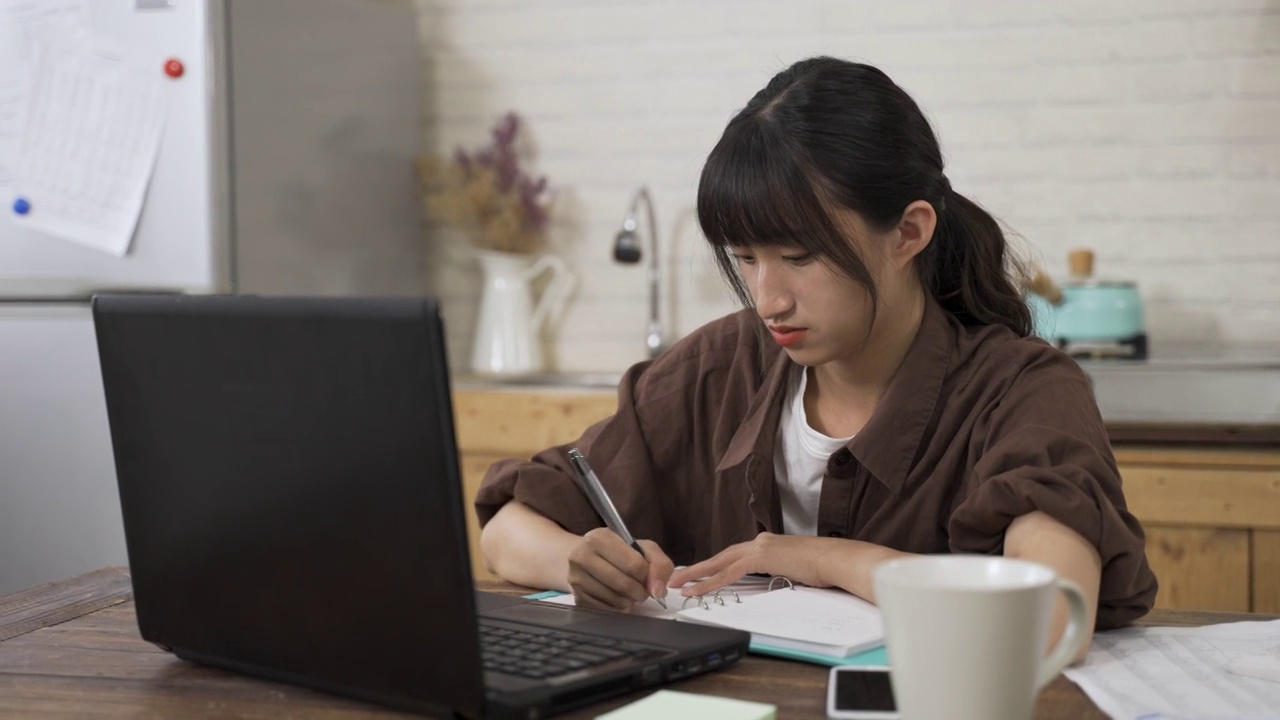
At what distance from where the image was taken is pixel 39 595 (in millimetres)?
1245

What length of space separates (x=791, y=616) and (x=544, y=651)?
0.23m

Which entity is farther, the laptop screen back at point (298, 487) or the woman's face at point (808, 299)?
the woman's face at point (808, 299)

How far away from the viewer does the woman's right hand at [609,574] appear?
108 cm

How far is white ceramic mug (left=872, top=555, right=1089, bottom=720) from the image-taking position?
666 millimetres

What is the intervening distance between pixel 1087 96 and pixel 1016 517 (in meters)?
1.92

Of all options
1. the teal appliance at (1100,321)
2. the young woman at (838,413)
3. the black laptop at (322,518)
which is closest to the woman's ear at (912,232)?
the young woman at (838,413)

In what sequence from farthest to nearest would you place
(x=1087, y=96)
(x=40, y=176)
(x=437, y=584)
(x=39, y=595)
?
(x=1087, y=96) → (x=40, y=176) → (x=39, y=595) → (x=437, y=584)

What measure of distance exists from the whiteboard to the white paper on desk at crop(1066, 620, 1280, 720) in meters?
1.92

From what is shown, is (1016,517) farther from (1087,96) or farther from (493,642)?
(1087,96)

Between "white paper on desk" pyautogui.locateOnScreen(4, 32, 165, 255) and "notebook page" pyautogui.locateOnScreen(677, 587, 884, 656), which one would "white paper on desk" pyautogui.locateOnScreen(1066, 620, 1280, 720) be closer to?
"notebook page" pyautogui.locateOnScreen(677, 587, 884, 656)

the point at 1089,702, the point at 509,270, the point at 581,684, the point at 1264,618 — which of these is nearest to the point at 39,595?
the point at 581,684

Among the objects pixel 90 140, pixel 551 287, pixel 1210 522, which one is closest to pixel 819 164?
pixel 1210 522

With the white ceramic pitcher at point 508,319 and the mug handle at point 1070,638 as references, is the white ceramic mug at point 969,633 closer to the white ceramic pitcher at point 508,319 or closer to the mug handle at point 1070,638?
the mug handle at point 1070,638

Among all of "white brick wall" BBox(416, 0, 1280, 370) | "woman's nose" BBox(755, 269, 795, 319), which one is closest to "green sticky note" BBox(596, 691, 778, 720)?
"woman's nose" BBox(755, 269, 795, 319)
